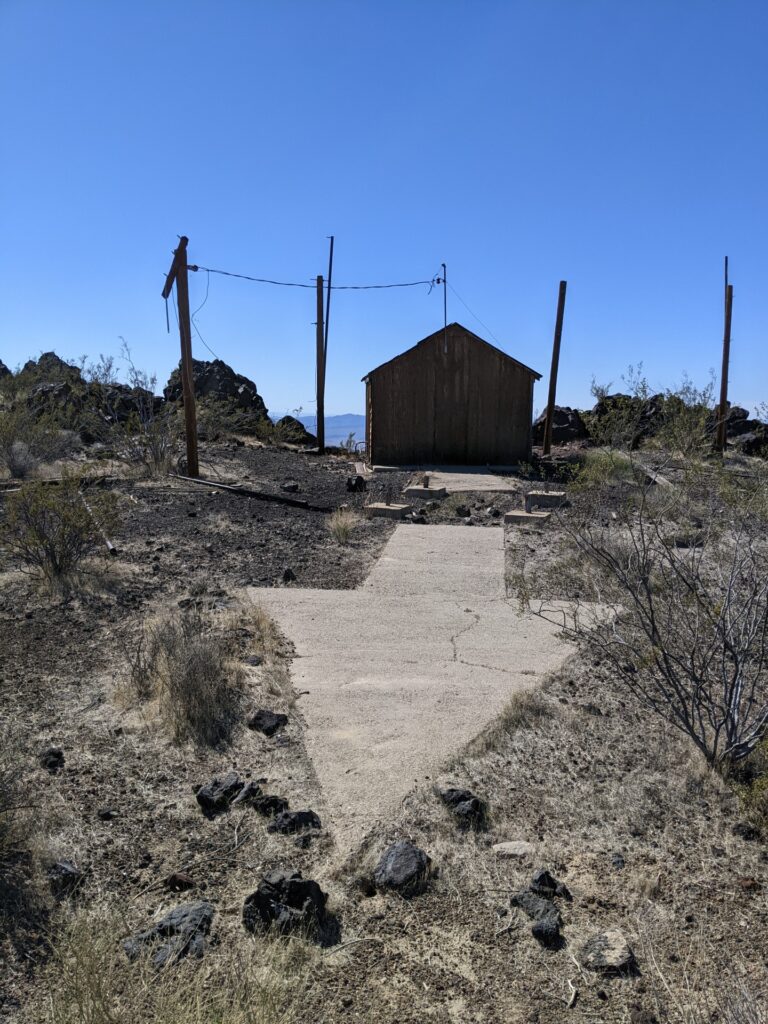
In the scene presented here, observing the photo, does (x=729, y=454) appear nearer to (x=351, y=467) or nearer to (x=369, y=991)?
(x=351, y=467)

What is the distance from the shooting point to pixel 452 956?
318cm

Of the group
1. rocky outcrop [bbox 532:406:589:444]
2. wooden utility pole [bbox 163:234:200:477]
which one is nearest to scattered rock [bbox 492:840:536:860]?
wooden utility pole [bbox 163:234:200:477]

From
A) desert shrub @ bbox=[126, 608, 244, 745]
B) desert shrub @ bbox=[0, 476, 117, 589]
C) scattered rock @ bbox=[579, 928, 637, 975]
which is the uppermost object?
desert shrub @ bbox=[0, 476, 117, 589]

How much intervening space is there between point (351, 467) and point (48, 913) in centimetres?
1765

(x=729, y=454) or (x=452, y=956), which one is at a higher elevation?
(x=729, y=454)

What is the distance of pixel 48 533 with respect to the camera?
27.9ft

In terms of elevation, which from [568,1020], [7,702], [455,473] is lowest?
[568,1020]

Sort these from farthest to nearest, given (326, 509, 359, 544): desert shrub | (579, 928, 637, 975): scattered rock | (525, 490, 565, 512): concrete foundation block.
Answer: (525, 490, 565, 512): concrete foundation block → (326, 509, 359, 544): desert shrub → (579, 928, 637, 975): scattered rock

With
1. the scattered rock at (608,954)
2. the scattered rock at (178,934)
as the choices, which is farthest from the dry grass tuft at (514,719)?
the scattered rock at (178,934)

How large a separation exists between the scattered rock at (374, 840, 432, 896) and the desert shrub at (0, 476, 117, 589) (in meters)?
5.35

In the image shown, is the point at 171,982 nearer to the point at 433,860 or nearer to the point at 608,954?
the point at 433,860

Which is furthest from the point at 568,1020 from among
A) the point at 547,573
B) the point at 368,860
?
the point at 547,573

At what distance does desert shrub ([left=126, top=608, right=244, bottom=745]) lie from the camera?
16.7ft

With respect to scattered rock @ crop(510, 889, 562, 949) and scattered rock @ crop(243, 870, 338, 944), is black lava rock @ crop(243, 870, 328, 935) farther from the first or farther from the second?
scattered rock @ crop(510, 889, 562, 949)
